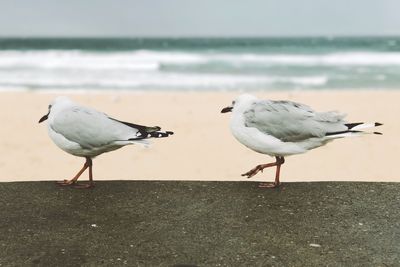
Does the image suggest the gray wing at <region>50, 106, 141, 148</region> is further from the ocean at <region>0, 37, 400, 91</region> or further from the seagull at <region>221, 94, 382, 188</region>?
the ocean at <region>0, 37, 400, 91</region>

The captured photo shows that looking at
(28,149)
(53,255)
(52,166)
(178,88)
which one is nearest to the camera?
(53,255)

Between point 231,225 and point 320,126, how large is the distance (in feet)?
3.58

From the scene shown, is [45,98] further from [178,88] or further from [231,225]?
[231,225]

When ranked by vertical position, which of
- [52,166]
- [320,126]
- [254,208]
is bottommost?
[52,166]

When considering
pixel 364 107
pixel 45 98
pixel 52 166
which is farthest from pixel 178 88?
pixel 52 166

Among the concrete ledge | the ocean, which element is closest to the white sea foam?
the ocean

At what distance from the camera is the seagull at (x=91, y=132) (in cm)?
388

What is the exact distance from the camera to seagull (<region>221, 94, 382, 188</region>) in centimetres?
395

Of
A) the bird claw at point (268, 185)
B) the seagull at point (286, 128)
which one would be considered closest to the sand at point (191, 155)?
the bird claw at point (268, 185)

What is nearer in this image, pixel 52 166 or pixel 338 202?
pixel 338 202

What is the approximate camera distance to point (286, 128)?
→ 397 cm

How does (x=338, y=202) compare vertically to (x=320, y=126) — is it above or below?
below

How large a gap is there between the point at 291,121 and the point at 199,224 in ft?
3.66

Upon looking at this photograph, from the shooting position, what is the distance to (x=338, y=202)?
12.1 ft
